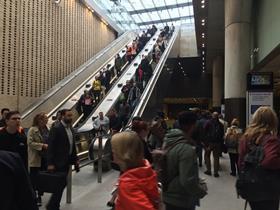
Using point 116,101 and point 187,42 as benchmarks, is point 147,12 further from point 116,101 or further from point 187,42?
point 116,101

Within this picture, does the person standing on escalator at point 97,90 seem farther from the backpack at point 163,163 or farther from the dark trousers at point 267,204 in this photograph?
the backpack at point 163,163

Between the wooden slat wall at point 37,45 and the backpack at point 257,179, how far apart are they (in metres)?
13.9

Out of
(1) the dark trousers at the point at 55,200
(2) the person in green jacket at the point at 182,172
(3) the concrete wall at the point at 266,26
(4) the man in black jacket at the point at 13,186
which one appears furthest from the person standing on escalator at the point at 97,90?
(4) the man in black jacket at the point at 13,186

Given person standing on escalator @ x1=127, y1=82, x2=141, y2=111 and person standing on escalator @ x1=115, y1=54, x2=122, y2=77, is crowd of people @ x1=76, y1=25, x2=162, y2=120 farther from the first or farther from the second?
person standing on escalator @ x1=127, y1=82, x2=141, y2=111

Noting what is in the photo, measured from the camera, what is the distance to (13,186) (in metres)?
1.80

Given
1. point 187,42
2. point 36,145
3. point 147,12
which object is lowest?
point 36,145

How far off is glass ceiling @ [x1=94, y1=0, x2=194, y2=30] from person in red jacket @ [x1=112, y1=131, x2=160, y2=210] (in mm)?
29158

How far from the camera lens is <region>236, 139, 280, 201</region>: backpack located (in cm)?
361

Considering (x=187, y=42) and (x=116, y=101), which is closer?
(x=116, y=101)

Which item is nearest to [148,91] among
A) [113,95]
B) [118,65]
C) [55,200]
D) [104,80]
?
[113,95]

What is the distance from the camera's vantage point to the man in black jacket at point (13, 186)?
1.79m

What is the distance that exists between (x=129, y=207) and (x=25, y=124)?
48.3 feet

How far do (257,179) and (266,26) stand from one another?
9.37 metres

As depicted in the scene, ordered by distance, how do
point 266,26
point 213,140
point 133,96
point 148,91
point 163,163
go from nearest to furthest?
1. point 163,163
2. point 213,140
3. point 266,26
4. point 133,96
5. point 148,91
